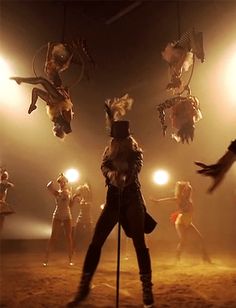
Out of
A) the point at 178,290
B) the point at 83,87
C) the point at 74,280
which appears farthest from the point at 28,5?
the point at 178,290

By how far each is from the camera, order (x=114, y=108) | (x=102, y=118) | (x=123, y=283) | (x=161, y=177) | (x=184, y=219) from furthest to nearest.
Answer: (x=102, y=118) < (x=161, y=177) < (x=184, y=219) < (x=123, y=283) < (x=114, y=108)

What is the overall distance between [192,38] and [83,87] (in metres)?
7.11

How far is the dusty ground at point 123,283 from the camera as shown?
553 centimetres

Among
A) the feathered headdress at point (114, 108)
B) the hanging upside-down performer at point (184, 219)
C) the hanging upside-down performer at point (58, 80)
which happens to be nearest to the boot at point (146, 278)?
the feathered headdress at point (114, 108)

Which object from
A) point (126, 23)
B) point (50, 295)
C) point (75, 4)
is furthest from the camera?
point (126, 23)

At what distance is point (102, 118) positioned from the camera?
1502 centimetres

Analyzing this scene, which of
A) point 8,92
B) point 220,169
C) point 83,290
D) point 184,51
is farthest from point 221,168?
point 8,92

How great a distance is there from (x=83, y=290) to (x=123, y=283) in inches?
97.5

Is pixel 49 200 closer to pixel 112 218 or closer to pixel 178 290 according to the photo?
pixel 178 290

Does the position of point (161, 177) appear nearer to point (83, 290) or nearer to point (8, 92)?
point (8, 92)

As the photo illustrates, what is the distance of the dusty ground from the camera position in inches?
218

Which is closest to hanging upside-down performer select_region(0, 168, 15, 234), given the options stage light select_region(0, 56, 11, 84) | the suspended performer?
stage light select_region(0, 56, 11, 84)

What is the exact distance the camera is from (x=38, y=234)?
14.3 meters

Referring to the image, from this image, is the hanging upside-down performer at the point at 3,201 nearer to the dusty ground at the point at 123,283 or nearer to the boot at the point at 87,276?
the dusty ground at the point at 123,283
